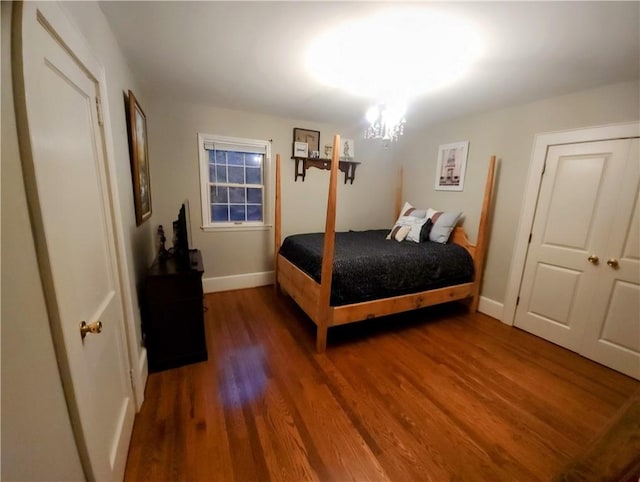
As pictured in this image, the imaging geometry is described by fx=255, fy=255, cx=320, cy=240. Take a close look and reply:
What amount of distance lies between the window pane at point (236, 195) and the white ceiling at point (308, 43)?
42.4 inches

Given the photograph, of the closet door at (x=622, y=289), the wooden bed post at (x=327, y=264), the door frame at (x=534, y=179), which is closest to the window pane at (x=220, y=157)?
the wooden bed post at (x=327, y=264)

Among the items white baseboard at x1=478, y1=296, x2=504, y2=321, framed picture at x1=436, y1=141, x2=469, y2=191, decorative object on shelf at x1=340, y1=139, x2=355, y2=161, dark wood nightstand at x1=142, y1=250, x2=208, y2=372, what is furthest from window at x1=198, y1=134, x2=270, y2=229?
white baseboard at x1=478, y1=296, x2=504, y2=321

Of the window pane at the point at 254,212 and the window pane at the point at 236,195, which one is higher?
the window pane at the point at 236,195

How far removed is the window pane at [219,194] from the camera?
328 centimetres

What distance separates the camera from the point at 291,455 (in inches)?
53.2

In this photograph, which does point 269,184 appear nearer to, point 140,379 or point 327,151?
point 327,151

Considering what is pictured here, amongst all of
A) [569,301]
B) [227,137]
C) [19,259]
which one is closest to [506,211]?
[569,301]

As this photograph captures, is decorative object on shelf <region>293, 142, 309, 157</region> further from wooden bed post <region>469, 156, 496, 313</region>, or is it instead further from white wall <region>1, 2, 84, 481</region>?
white wall <region>1, 2, 84, 481</region>

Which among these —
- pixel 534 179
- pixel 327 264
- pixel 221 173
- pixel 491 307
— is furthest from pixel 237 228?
pixel 534 179

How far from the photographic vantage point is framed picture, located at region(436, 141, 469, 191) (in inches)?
127

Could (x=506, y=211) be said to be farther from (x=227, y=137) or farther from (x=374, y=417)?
(x=227, y=137)

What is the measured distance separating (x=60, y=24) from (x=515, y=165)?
3.50 m

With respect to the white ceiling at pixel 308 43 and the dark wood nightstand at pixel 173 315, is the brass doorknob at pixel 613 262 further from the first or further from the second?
the dark wood nightstand at pixel 173 315

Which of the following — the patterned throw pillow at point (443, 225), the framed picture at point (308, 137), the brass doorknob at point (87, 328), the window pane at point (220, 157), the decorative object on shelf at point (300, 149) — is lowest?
the brass doorknob at point (87, 328)
